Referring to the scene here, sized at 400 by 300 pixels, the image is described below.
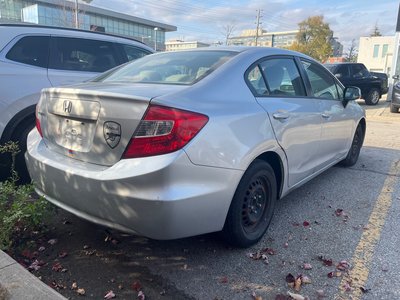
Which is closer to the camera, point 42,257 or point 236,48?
point 42,257

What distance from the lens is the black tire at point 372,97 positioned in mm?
15936

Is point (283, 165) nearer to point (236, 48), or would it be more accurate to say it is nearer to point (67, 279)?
point (236, 48)

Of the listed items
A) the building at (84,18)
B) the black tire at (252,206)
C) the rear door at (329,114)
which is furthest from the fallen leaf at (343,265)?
the building at (84,18)

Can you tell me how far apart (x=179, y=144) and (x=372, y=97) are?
16.0 m

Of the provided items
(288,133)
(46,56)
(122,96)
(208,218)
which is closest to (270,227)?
(288,133)

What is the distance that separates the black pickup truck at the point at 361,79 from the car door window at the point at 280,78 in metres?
12.0

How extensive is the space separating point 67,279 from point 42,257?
39cm

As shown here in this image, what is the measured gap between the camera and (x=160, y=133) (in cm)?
224

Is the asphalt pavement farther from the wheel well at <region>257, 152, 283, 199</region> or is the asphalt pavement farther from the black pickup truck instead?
the black pickup truck

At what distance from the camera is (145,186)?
2207 millimetres

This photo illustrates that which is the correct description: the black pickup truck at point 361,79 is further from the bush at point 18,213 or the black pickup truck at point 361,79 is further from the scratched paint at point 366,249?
the bush at point 18,213

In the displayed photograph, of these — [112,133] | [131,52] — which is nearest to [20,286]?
[112,133]

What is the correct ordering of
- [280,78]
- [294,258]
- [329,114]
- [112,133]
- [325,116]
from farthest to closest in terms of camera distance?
[329,114] < [325,116] < [280,78] < [294,258] < [112,133]

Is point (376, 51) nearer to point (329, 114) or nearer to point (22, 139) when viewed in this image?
point (329, 114)
